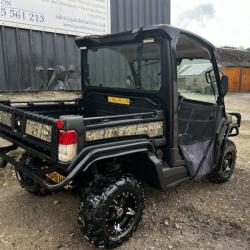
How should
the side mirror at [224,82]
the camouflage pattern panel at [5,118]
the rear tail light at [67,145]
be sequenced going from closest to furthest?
the rear tail light at [67,145]
the camouflage pattern panel at [5,118]
the side mirror at [224,82]

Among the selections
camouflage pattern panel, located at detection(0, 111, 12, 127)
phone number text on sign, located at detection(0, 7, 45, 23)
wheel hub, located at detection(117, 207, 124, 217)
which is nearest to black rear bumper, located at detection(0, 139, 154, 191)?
camouflage pattern panel, located at detection(0, 111, 12, 127)

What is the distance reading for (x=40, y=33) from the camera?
758cm

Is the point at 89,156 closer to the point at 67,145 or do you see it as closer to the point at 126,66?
the point at 67,145

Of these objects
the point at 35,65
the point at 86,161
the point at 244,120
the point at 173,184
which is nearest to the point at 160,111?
the point at 173,184

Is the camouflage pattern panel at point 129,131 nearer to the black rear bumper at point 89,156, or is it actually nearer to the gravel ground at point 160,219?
the black rear bumper at point 89,156

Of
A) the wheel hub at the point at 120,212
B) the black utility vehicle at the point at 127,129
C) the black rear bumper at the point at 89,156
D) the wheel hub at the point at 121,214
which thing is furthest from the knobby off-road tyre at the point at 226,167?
the wheel hub at the point at 120,212

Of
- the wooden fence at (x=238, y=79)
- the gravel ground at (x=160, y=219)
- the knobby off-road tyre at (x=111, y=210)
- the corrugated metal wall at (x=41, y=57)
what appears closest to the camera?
the knobby off-road tyre at (x=111, y=210)

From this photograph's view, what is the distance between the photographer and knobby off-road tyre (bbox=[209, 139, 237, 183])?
14.8ft

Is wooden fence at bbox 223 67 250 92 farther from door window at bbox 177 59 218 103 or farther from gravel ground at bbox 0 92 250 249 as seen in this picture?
door window at bbox 177 59 218 103

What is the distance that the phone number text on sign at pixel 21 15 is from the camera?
6.79 m

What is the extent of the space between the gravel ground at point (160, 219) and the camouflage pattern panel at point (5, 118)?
100 centimetres

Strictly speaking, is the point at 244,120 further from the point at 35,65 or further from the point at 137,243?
the point at 137,243

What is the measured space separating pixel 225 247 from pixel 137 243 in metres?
0.83

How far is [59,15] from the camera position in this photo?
307 inches
